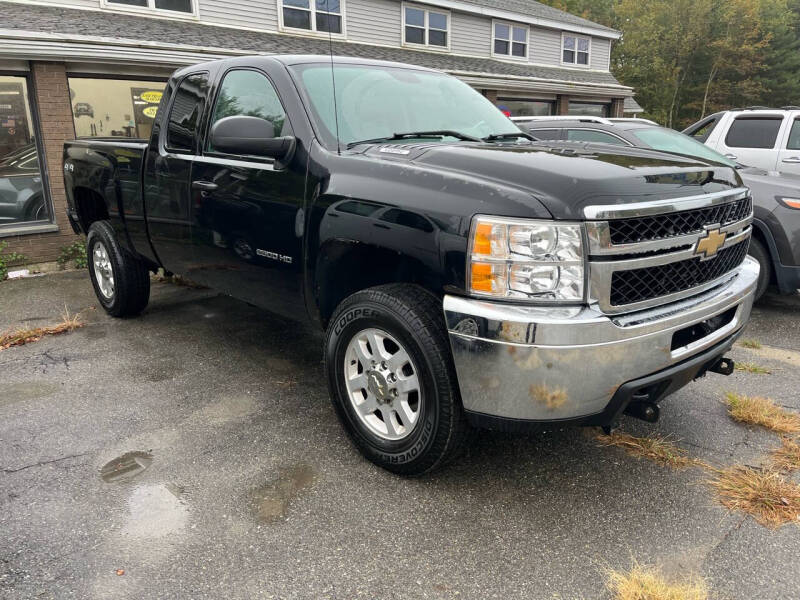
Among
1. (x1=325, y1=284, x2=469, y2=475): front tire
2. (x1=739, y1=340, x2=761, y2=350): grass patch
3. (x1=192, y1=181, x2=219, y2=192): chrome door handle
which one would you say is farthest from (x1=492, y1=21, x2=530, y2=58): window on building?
(x1=325, y1=284, x2=469, y2=475): front tire

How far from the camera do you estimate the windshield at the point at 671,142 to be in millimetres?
6633

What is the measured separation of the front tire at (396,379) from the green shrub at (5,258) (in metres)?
6.78

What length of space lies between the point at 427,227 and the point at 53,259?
774cm

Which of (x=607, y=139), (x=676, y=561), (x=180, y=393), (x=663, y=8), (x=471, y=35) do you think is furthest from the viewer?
(x=663, y=8)

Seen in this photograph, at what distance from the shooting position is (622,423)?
11.8ft

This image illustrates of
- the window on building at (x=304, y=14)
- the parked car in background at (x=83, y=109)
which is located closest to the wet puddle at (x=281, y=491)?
the parked car in background at (x=83, y=109)

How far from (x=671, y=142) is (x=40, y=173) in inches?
325

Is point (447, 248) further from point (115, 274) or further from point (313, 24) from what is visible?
point (313, 24)

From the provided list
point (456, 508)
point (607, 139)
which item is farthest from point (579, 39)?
point (456, 508)

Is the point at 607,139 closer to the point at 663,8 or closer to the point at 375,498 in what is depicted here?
the point at 375,498

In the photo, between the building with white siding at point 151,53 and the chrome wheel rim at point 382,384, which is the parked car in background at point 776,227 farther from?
the chrome wheel rim at point 382,384

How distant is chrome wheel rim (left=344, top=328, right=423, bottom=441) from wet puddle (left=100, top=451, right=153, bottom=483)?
113 centimetres

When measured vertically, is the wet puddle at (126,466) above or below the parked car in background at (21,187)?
below

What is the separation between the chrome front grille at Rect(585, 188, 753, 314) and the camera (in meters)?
2.43
